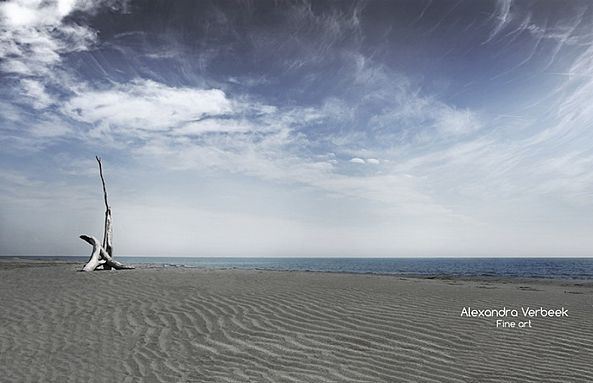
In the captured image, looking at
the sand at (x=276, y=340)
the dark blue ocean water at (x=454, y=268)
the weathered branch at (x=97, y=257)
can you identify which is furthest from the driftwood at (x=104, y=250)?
the dark blue ocean water at (x=454, y=268)

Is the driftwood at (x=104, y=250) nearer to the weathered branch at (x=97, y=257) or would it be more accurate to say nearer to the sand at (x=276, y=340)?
the weathered branch at (x=97, y=257)

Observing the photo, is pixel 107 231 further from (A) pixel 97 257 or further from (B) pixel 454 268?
(B) pixel 454 268

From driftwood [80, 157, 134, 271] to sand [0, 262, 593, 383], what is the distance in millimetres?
8977

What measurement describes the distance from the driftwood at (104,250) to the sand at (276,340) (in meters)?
8.98

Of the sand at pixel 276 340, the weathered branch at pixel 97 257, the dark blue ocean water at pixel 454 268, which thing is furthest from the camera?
the dark blue ocean water at pixel 454 268

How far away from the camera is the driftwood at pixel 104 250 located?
64.2ft

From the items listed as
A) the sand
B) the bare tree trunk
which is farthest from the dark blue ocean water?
the sand

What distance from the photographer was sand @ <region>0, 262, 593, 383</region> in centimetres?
554

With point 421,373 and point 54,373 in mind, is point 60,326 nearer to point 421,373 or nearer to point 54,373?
point 54,373

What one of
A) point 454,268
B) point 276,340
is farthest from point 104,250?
point 454,268

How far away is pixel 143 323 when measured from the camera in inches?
308

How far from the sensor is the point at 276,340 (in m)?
6.86

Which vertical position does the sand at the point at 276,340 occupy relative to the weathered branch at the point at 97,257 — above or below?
below

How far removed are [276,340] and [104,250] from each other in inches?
652
